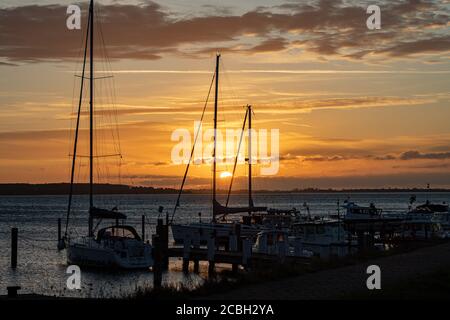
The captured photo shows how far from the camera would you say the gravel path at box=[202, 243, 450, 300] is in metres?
20.4

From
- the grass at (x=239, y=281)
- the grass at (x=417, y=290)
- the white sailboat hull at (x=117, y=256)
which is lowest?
the white sailboat hull at (x=117, y=256)

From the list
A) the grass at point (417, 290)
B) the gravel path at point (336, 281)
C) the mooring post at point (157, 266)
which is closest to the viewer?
the grass at point (417, 290)

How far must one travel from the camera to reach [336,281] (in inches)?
896

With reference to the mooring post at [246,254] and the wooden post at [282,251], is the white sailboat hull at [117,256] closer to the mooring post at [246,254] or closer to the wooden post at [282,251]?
the mooring post at [246,254]

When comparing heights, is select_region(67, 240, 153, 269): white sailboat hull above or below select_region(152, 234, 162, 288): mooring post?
below

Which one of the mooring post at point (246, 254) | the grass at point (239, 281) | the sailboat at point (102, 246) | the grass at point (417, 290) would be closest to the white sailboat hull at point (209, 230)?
the sailboat at point (102, 246)

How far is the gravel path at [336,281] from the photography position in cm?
2039

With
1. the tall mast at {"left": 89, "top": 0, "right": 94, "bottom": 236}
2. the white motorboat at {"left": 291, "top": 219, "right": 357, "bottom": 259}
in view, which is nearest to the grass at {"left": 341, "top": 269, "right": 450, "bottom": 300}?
the white motorboat at {"left": 291, "top": 219, "right": 357, "bottom": 259}

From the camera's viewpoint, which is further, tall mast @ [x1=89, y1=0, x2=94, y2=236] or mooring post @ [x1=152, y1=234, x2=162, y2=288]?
tall mast @ [x1=89, y1=0, x2=94, y2=236]

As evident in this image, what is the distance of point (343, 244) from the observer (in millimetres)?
42531

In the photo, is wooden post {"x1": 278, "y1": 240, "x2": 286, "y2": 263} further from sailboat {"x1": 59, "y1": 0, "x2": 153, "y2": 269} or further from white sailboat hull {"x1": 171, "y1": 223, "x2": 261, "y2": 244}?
white sailboat hull {"x1": 171, "y1": 223, "x2": 261, "y2": 244}

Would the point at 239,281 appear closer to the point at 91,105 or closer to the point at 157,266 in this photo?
the point at 157,266

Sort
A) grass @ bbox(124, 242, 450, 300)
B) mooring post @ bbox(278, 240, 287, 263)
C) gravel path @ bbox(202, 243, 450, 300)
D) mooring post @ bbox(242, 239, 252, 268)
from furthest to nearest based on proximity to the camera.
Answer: mooring post @ bbox(242, 239, 252, 268)
mooring post @ bbox(278, 240, 287, 263)
grass @ bbox(124, 242, 450, 300)
gravel path @ bbox(202, 243, 450, 300)

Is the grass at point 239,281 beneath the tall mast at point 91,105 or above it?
beneath
